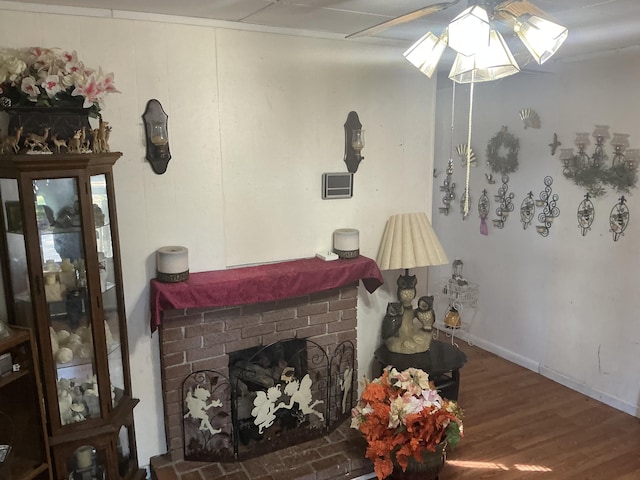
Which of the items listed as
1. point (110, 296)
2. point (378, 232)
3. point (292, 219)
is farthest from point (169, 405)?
point (378, 232)

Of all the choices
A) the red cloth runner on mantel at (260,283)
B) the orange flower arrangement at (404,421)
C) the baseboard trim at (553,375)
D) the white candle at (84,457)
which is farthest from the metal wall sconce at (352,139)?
the baseboard trim at (553,375)

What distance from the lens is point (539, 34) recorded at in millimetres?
1548

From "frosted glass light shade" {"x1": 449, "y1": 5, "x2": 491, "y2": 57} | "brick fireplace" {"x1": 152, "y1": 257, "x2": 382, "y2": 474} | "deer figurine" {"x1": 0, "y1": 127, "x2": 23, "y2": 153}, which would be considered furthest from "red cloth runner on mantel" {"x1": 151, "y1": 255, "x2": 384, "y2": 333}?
"frosted glass light shade" {"x1": 449, "y1": 5, "x2": 491, "y2": 57}

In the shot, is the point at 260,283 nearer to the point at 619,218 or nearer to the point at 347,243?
the point at 347,243

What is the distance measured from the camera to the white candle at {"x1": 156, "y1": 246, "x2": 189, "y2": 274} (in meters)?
2.44

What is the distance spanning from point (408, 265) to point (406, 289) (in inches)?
7.6

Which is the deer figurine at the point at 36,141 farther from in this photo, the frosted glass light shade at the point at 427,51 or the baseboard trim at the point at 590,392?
the baseboard trim at the point at 590,392

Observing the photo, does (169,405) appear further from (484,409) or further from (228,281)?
(484,409)

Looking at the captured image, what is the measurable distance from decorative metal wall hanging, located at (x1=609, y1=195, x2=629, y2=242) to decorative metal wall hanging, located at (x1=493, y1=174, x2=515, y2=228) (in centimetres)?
83

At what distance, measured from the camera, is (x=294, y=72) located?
8.95ft

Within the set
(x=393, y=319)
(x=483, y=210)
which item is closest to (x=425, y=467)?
(x=393, y=319)

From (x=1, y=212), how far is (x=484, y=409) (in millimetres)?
2995

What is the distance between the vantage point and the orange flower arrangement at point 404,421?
7.95ft

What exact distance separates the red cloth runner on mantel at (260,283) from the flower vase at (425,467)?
920 millimetres
